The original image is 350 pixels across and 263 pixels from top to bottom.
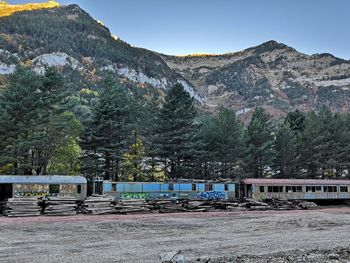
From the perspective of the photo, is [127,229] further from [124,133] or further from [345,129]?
[345,129]

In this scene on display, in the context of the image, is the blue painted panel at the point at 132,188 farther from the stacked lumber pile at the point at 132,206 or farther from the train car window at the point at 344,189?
the train car window at the point at 344,189

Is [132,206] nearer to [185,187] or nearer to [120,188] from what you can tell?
[120,188]

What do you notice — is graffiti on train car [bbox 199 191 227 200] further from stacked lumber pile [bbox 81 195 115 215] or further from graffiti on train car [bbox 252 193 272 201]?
stacked lumber pile [bbox 81 195 115 215]

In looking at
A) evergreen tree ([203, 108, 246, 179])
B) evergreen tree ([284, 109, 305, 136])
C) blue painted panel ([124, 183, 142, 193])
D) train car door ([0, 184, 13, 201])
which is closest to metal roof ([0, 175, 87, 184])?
train car door ([0, 184, 13, 201])

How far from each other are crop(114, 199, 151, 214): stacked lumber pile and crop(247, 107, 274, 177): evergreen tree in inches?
943

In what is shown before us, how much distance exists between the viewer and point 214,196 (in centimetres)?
4425

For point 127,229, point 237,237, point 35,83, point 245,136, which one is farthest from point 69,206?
point 245,136

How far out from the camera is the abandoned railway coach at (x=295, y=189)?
150 ft

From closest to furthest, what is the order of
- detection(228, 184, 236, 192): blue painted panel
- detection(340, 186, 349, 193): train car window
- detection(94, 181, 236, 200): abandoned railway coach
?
detection(94, 181, 236, 200): abandoned railway coach
detection(228, 184, 236, 192): blue painted panel
detection(340, 186, 349, 193): train car window

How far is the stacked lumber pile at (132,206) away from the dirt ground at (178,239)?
546 centimetres

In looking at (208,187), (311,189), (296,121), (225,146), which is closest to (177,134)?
(225,146)

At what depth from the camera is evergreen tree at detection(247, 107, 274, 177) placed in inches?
2303

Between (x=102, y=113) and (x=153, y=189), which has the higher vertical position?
(x=102, y=113)

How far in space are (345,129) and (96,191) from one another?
4256 cm
